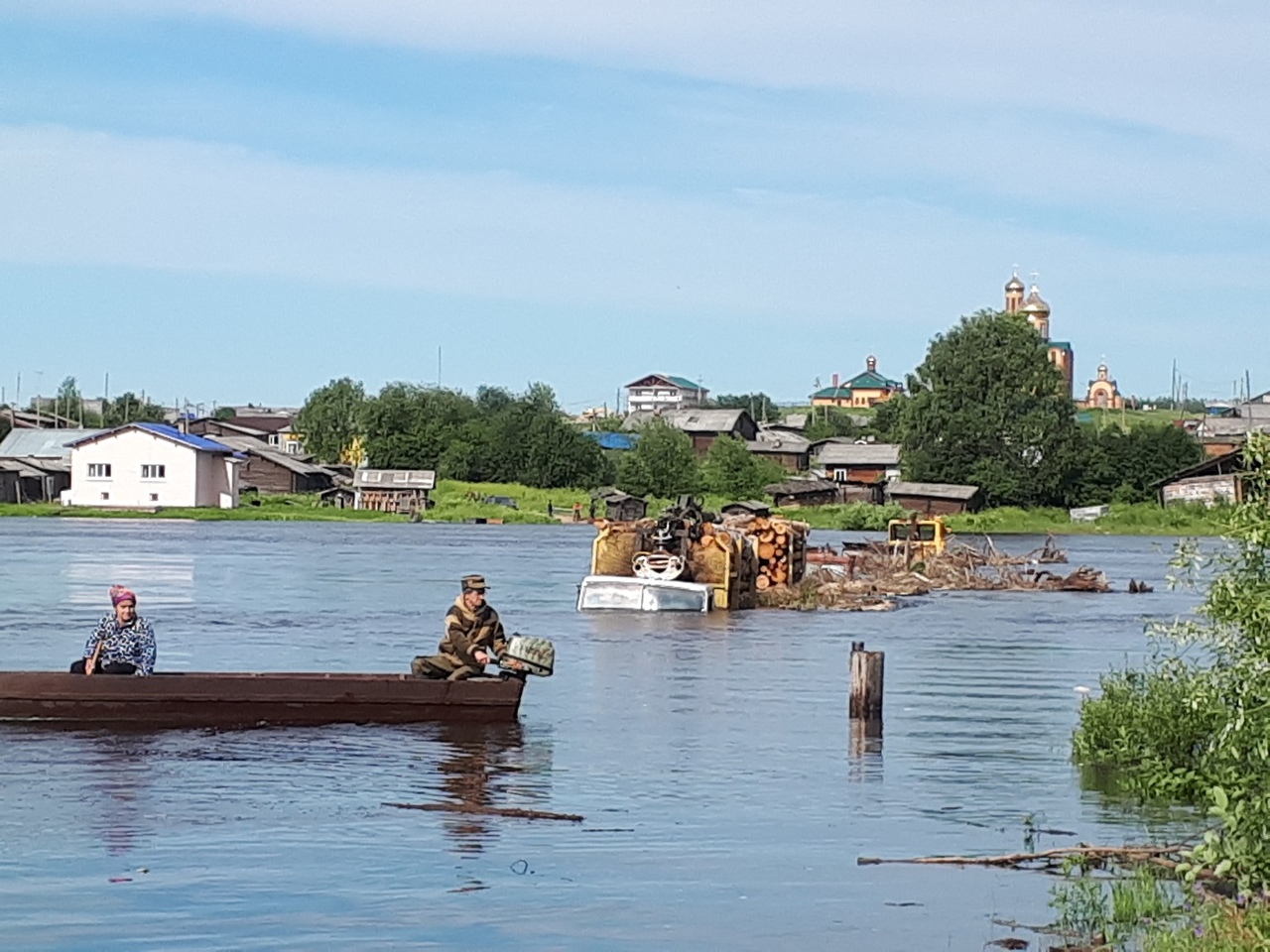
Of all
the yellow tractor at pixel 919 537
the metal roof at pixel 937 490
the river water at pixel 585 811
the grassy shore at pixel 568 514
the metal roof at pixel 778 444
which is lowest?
the river water at pixel 585 811

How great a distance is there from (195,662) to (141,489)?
305 feet

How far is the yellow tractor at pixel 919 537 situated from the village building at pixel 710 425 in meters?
86.8

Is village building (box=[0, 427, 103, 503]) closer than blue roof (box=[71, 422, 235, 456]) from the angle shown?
No

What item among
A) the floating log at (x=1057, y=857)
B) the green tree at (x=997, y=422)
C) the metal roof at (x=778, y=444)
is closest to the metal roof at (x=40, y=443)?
the metal roof at (x=778, y=444)

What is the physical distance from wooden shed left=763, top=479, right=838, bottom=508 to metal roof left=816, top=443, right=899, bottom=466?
920cm

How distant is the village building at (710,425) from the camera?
544 ft

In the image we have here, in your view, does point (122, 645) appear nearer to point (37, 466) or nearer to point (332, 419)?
point (37, 466)

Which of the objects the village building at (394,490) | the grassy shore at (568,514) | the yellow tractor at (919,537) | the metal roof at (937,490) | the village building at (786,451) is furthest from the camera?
the village building at (786,451)

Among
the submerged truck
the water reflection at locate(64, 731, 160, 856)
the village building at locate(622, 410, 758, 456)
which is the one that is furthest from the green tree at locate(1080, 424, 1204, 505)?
the water reflection at locate(64, 731, 160, 856)

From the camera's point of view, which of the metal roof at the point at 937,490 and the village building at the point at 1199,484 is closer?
the village building at the point at 1199,484

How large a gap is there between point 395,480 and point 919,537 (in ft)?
228

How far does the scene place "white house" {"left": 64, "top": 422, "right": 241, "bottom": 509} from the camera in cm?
12256

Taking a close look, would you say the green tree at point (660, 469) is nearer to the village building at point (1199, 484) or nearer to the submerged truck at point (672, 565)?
the village building at point (1199, 484)

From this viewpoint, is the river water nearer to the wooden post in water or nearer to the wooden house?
the wooden post in water
